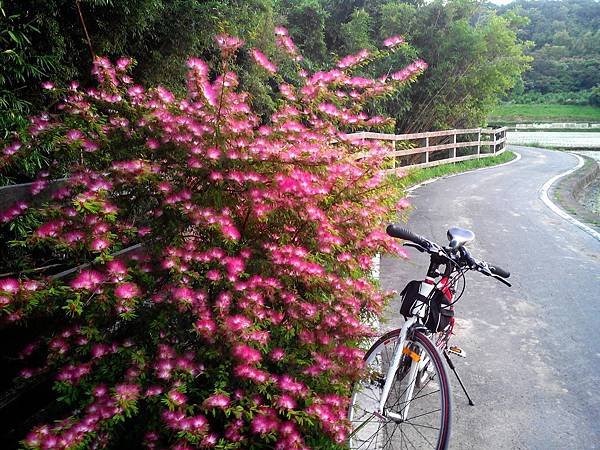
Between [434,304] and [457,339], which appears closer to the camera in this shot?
[434,304]

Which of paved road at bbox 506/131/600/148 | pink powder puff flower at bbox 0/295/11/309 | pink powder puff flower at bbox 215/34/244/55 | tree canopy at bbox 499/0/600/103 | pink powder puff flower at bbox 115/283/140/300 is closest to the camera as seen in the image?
pink powder puff flower at bbox 0/295/11/309

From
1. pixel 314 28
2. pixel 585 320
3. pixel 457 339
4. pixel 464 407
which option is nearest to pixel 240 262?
pixel 464 407

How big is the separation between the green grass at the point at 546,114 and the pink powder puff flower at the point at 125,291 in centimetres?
5668

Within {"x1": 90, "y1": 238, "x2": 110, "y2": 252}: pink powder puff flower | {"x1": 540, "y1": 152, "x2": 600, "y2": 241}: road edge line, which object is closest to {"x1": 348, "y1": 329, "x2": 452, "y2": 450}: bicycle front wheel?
{"x1": 90, "y1": 238, "x2": 110, "y2": 252}: pink powder puff flower

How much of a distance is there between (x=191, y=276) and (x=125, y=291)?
31 centimetres

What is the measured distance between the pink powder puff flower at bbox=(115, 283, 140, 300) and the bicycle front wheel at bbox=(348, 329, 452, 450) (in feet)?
4.22

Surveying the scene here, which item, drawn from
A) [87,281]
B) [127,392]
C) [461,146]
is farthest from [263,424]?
[461,146]

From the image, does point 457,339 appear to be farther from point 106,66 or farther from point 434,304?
point 106,66

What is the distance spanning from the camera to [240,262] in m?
2.24

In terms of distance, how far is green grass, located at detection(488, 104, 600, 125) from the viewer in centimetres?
5259

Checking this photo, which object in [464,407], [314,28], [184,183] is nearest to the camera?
[184,183]

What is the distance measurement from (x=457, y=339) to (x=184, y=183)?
2630mm

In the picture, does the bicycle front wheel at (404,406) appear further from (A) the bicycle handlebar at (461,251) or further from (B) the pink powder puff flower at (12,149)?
(B) the pink powder puff flower at (12,149)

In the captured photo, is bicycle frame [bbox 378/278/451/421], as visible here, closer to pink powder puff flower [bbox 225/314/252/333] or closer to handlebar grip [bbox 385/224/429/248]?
handlebar grip [bbox 385/224/429/248]
